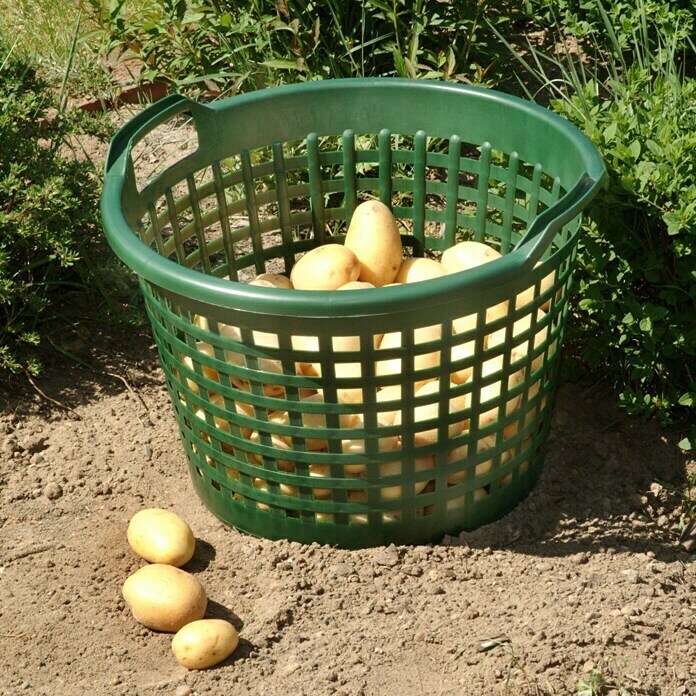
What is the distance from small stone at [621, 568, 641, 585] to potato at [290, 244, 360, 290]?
938 millimetres

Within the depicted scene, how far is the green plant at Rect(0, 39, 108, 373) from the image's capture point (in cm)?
270

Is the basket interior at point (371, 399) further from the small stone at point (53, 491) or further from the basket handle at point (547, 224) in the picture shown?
the small stone at point (53, 491)

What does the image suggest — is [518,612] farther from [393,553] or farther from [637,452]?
[637,452]

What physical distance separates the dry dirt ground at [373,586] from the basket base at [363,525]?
27 mm

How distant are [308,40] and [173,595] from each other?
200cm

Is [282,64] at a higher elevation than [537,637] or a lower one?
higher

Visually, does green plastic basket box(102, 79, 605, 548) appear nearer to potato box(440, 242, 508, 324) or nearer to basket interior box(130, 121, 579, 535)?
basket interior box(130, 121, 579, 535)

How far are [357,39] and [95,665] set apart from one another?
2.29 metres

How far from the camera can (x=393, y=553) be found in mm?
2189

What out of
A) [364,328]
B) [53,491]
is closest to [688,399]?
[364,328]

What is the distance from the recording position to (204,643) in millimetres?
1951

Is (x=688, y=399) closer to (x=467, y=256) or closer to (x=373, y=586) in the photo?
(x=467, y=256)

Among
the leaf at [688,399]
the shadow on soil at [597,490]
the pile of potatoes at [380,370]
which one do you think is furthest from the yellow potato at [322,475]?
the leaf at [688,399]

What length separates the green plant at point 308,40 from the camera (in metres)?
3.26
